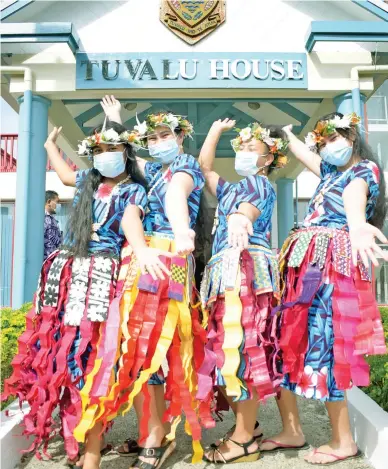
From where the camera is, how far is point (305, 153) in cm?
303

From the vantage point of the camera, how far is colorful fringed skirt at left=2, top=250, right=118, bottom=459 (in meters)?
2.28

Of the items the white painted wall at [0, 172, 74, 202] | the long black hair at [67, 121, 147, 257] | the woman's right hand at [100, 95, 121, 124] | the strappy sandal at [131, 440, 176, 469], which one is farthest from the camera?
the white painted wall at [0, 172, 74, 202]

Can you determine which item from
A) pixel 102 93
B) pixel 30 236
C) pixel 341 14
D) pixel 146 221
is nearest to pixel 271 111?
pixel 341 14

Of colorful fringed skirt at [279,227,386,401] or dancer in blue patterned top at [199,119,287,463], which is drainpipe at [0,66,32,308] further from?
colorful fringed skirt at [279,227,386,401]

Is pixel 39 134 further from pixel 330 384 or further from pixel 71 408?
pixel 330 384

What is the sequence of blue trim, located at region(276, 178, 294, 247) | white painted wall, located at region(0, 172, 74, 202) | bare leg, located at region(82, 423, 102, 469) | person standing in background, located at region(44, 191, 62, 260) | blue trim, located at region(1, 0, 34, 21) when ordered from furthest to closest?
white painted wall, located at region(0, 172, 74, 202) → blue trim, located at region(276, 178, 294, 247) → person standing in background, located at region(44, 191, 62, 260) → blue trim, located at region(1, 0, 34, 21) → bare leg, located at region(82, 423, 102, 469)

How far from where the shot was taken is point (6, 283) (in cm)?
1191

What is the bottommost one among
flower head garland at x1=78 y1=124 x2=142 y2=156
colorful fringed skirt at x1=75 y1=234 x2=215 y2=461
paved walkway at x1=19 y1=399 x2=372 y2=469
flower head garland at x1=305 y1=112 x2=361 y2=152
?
paved walkway at x1=19 y1=399 x2=372 y2=469

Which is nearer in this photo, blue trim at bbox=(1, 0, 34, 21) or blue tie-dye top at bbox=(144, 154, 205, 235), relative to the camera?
blue tie-dye top at bbox=(144, 154, 205, 235)

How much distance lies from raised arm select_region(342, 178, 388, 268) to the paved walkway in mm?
1119

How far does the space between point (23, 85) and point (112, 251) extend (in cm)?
420

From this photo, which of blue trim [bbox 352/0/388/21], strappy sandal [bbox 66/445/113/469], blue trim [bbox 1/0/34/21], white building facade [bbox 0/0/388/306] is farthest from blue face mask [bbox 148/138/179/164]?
blue trim [bbox 352/0/388/21]

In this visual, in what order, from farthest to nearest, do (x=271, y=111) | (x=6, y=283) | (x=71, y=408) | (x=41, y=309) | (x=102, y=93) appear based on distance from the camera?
(x=6, y=283), (x=271, y=111), (x=102, y=93), (x=41, y=309), (x=71, y=408)

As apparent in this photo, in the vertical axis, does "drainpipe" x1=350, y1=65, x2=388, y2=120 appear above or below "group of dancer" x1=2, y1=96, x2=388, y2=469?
above
